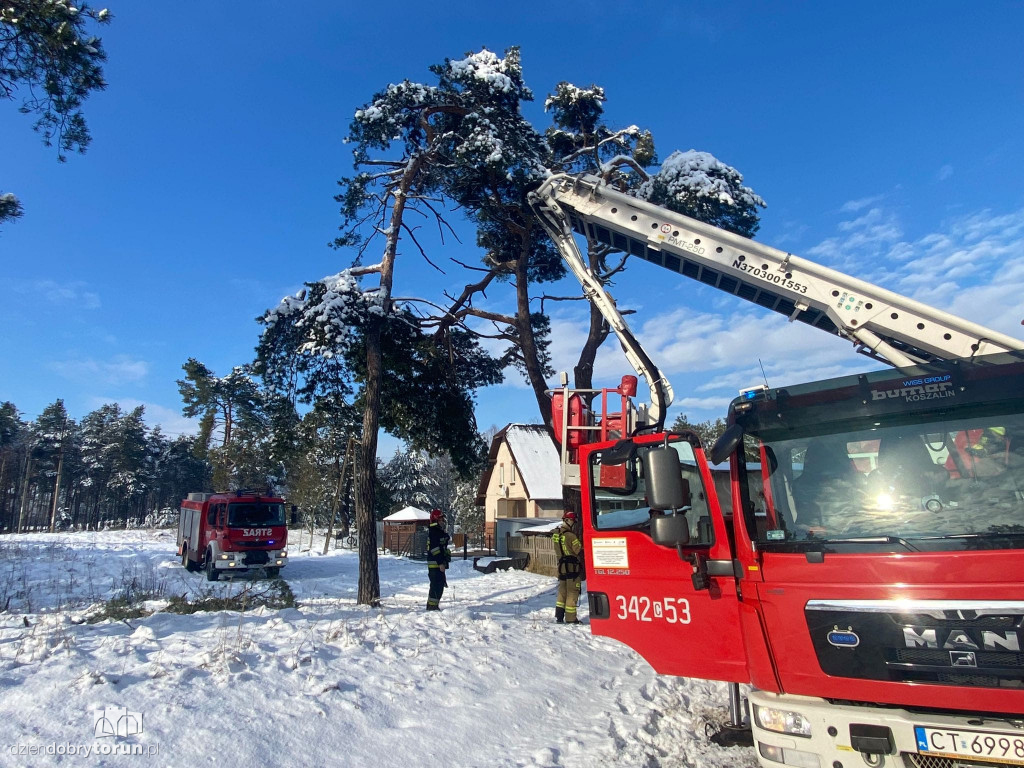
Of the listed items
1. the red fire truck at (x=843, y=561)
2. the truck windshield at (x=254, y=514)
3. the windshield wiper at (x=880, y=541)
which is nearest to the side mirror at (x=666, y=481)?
the red fire truck at (x=843, y=561)

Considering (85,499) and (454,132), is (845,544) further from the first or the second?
(85,499)

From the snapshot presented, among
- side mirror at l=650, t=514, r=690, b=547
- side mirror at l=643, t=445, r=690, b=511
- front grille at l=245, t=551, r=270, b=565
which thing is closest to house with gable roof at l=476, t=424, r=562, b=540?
front grille at l=245, t=551, r=270, b=565

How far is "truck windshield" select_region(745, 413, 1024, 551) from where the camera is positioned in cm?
361

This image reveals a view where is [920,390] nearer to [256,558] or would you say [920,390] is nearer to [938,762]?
[938,762]

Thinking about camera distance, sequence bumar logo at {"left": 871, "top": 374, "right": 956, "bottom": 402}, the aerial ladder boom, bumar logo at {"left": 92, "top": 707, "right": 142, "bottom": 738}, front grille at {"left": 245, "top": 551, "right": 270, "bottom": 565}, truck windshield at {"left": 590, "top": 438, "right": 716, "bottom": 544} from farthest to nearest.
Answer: front grille at {"left": 245, "top": 551, "right": 270, "bottom": 565} < the aerial ladder boom < truck windshield at {"left": 590, "top": 438, "right": 716, "bottom": 544} < bumar logo at {"left": 92, "top": 707, "right": 142, "bottom": 738} < bumar logo at {"left": 871, "top": 374, "right": 956, "bottom": 402}

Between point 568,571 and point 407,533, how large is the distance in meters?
24.0

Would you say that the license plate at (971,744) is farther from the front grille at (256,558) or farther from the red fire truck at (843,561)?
the front grille at (256,558)

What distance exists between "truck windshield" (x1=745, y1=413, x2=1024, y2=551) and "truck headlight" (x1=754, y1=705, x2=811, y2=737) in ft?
3.25

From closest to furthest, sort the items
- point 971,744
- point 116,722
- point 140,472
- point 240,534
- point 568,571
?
point 971,744 → point 116,722 → point 568,571 → point 240,534 → point 140,472

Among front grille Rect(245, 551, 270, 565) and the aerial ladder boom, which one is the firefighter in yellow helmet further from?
front grille Rect(245, 551, 270, 565)

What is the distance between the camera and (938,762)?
3326 mm

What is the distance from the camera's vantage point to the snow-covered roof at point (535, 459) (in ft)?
109

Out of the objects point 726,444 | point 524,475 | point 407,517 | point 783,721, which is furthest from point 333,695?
point 407,517

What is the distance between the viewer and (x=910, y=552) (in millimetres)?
3559
